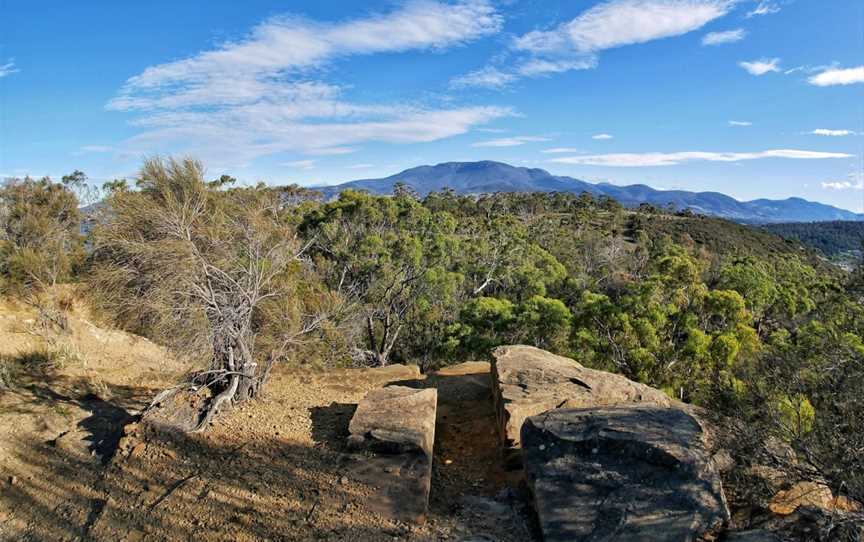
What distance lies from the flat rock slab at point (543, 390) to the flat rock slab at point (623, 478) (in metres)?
1.13

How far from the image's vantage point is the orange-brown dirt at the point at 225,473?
5684 millimetres

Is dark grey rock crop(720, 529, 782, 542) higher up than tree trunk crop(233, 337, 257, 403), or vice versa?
tree trunk crop(233, 337, 257, 403)

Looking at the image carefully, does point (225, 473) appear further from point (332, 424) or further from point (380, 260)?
point (380, 260)

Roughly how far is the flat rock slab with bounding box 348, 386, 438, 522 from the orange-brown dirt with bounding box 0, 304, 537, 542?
159 millimetres

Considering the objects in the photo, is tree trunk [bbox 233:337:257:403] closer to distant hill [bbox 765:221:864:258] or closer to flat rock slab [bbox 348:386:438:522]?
flat rock slab [bbox 348:386:438:522]

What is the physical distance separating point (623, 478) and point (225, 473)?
4858mm

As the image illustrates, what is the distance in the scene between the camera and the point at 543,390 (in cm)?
852

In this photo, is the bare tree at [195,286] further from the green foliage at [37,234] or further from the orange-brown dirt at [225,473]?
the green foliage at [37,234]

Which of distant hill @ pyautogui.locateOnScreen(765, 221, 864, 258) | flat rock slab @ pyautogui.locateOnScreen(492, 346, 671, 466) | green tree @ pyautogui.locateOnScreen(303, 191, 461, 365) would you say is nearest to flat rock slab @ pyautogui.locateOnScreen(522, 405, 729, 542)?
flat rock slab @ pyautogui.locateOnScreen(492, 346, 671, 466)

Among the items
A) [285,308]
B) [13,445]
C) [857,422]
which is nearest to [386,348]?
[285,308]

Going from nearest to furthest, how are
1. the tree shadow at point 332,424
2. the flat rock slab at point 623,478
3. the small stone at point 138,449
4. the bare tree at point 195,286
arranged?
the flat rock slab at point 623,478 < the small stone at point 138,449 < the tree shadow at point 332,424 < the bare tree at point 195,286

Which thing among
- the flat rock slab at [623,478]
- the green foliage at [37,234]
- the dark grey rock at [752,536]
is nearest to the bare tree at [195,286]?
the flat rock slab at [623,478]

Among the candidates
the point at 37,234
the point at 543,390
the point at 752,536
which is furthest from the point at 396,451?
the point at 37,234

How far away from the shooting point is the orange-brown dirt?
568cm
